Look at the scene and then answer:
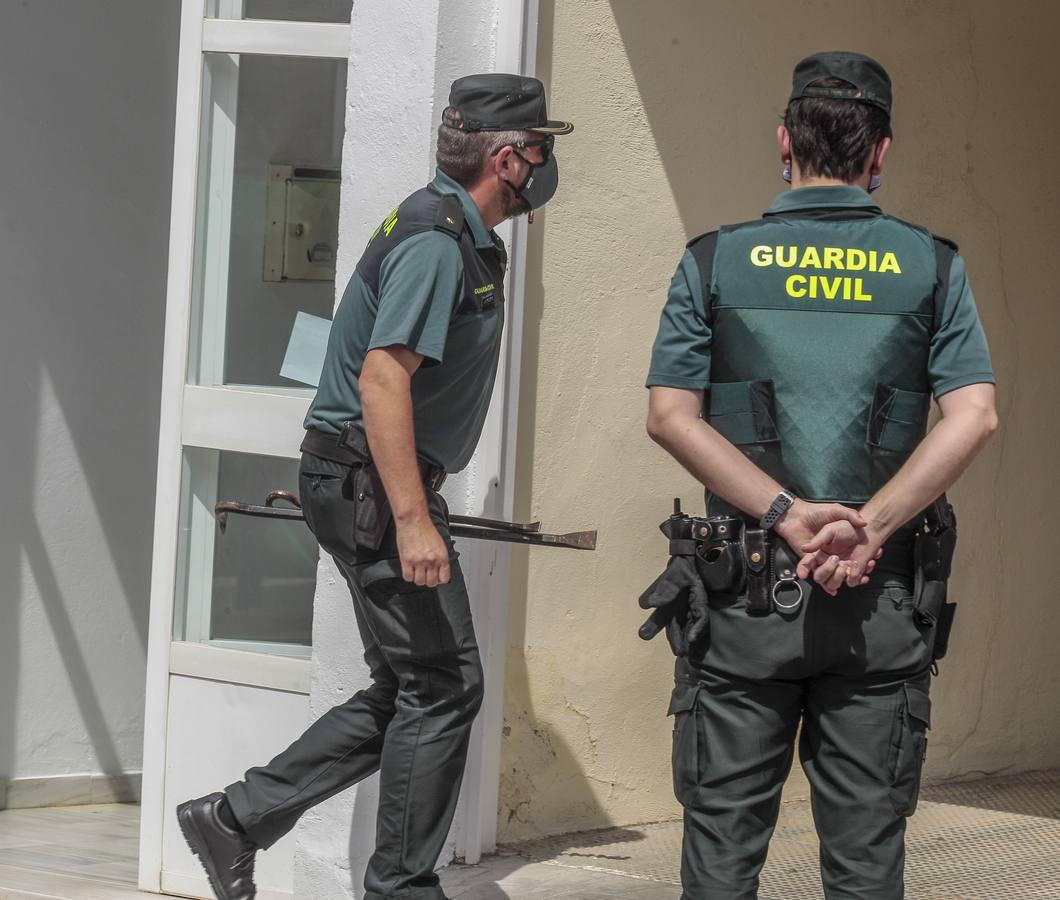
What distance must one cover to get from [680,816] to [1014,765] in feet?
4.29

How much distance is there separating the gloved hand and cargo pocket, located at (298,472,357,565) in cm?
72

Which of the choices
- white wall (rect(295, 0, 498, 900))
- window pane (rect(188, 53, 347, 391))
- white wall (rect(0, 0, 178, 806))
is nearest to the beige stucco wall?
white wall (rect(295, 0, 498, 900))

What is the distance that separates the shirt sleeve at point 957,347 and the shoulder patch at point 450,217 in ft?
3.12

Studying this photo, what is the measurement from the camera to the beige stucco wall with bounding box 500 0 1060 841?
3.99 metres

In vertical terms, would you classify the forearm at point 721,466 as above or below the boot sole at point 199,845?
above

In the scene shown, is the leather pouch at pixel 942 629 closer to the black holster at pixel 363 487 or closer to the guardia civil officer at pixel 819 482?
the guardia civil officer at pixel 819 482

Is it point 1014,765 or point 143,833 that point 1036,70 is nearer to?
point 1014,765

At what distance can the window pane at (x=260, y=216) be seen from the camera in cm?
387

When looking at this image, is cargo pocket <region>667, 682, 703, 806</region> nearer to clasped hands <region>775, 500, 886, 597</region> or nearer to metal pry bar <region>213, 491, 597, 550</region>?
clasped hands <region>775, 500, 886, 597</region>

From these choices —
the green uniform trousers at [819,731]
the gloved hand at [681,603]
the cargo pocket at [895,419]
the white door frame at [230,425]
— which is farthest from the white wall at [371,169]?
the cargo pocket at [895,419]

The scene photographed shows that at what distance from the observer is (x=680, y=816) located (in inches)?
171

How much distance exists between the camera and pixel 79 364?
520cm

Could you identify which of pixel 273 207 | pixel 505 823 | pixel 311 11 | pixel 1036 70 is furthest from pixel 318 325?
pixel 1036 70

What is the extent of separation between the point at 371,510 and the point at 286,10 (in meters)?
1.44
